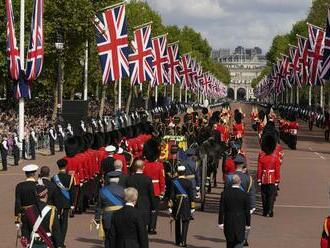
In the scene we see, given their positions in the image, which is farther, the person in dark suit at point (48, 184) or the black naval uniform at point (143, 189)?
the black naval uniform at point (143, 189)

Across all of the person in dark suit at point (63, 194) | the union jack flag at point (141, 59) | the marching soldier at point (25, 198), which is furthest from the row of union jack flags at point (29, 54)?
the marching soldier at point (25, 198)

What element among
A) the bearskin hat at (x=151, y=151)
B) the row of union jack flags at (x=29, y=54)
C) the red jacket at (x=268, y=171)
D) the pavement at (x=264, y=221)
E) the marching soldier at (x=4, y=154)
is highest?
the row of union jack flags at (x=29, y=54)

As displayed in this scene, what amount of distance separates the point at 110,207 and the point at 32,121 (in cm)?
2573

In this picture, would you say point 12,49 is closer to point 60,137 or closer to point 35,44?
point 35,44

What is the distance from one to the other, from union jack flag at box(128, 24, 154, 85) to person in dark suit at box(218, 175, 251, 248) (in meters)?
26.1

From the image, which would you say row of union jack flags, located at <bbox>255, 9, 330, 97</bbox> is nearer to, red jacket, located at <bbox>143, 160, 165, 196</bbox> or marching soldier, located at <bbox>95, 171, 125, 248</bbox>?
red jacket, located at <bbox>143, 160, 165, 196</bbox>

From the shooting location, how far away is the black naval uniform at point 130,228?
9234 millimetres

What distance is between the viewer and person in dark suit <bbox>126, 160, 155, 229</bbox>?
13086 mm

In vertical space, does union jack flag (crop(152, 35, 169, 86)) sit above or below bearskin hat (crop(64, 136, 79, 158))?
above

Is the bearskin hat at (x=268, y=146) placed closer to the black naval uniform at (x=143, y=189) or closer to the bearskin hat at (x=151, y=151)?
the bearskin hat at (x=151, y=151)

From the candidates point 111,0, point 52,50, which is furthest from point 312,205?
point 111,0

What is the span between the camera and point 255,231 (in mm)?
15891

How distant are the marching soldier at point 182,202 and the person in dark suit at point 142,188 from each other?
57 centimetres

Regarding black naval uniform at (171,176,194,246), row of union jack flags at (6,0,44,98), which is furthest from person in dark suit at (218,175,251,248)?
row of union jack flags at (6,0,44,98)
